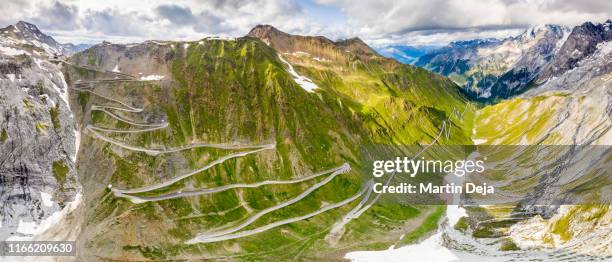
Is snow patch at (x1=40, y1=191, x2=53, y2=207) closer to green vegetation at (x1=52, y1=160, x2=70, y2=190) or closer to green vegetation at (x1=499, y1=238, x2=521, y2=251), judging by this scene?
green vegetation at (x1=52, y1=160, x2=70, y2=190)

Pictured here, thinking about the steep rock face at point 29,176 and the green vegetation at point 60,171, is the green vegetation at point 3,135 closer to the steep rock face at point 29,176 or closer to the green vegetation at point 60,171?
the steep rock face at point 29,176

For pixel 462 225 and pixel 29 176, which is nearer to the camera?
pixel 29 176

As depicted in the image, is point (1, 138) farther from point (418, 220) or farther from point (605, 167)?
→ point (605, 167)

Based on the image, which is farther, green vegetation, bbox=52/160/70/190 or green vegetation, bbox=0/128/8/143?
green vegetation, bbox=52/160/70/190

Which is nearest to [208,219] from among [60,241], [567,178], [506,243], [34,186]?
[60,241]

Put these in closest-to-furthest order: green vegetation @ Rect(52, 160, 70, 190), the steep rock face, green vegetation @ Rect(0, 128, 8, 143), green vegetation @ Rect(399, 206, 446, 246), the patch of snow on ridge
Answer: the patch of snow on ridge, the steep rock face, green vegetation @ Rect(399, 206, 446, 246), green vegetation @ Rect(0, 128, 8, 143), green vegetation @ Rect(52, 160, 70, 190)

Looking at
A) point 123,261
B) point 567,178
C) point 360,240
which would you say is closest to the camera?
point 123,261

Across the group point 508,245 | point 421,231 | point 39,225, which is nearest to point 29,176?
point 39,225

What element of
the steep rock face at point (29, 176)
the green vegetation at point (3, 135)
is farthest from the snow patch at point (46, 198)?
the green vegetation at point (3, 135)

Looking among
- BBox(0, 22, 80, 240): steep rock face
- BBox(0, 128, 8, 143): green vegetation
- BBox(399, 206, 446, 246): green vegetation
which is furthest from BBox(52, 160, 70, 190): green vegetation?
BBox(399, 206, 446, 246): green vegetation

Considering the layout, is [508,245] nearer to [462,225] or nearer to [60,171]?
[462,225]

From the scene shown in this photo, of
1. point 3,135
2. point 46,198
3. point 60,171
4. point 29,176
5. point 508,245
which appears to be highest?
point 3,135
